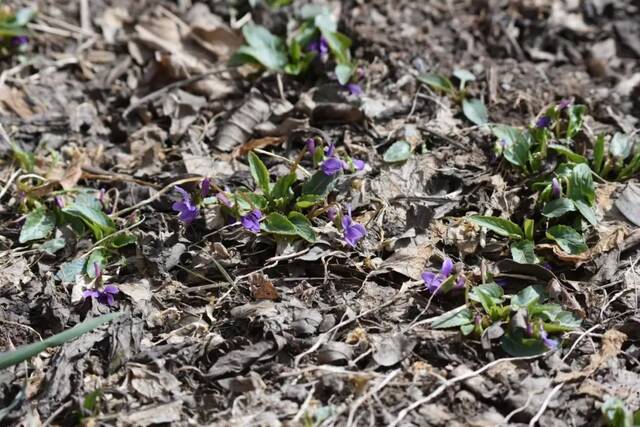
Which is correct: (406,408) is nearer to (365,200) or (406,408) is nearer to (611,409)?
(611,409)

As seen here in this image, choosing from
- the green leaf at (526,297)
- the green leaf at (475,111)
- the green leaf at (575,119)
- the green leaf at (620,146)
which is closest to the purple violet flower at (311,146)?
the green leaf at (475,111)

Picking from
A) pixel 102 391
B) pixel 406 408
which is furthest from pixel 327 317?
pixel 102 391

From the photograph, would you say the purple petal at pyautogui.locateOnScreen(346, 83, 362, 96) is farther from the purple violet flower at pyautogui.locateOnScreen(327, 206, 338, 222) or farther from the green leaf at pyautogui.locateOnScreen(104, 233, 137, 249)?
the green leaf at pyautogui.locateOnScreen(104, 233, 137, 249)

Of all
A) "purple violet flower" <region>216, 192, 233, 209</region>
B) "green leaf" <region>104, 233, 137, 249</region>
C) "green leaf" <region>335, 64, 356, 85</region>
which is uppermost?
"green leaf" <region>335, 64, 356, 85</region>

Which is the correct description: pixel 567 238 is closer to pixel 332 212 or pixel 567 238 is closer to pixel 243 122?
pixel 332 212

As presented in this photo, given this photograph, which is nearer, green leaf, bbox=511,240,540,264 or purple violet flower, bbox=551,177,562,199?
green leaf, bbox=511,240,540,264

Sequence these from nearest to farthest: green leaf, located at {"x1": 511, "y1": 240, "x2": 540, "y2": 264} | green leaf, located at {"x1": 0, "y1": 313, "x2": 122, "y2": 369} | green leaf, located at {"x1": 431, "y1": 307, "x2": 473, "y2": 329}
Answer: green leaf, located at {"x1": 0, "y1": 313, "x2": 122, "y2": 369} → green leaf, located at {"x1": 431, "y1": 307, "x2": 473, "y2": 329} → green leaf, located at {"x1": 511, "y1": 240, "x2": 540, "y2": 264}

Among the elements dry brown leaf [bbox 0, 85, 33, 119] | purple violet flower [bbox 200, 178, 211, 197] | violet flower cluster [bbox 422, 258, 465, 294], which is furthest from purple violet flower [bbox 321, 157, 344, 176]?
Answer: dry brown leaf [bbox 0, 85, 33, 119]
